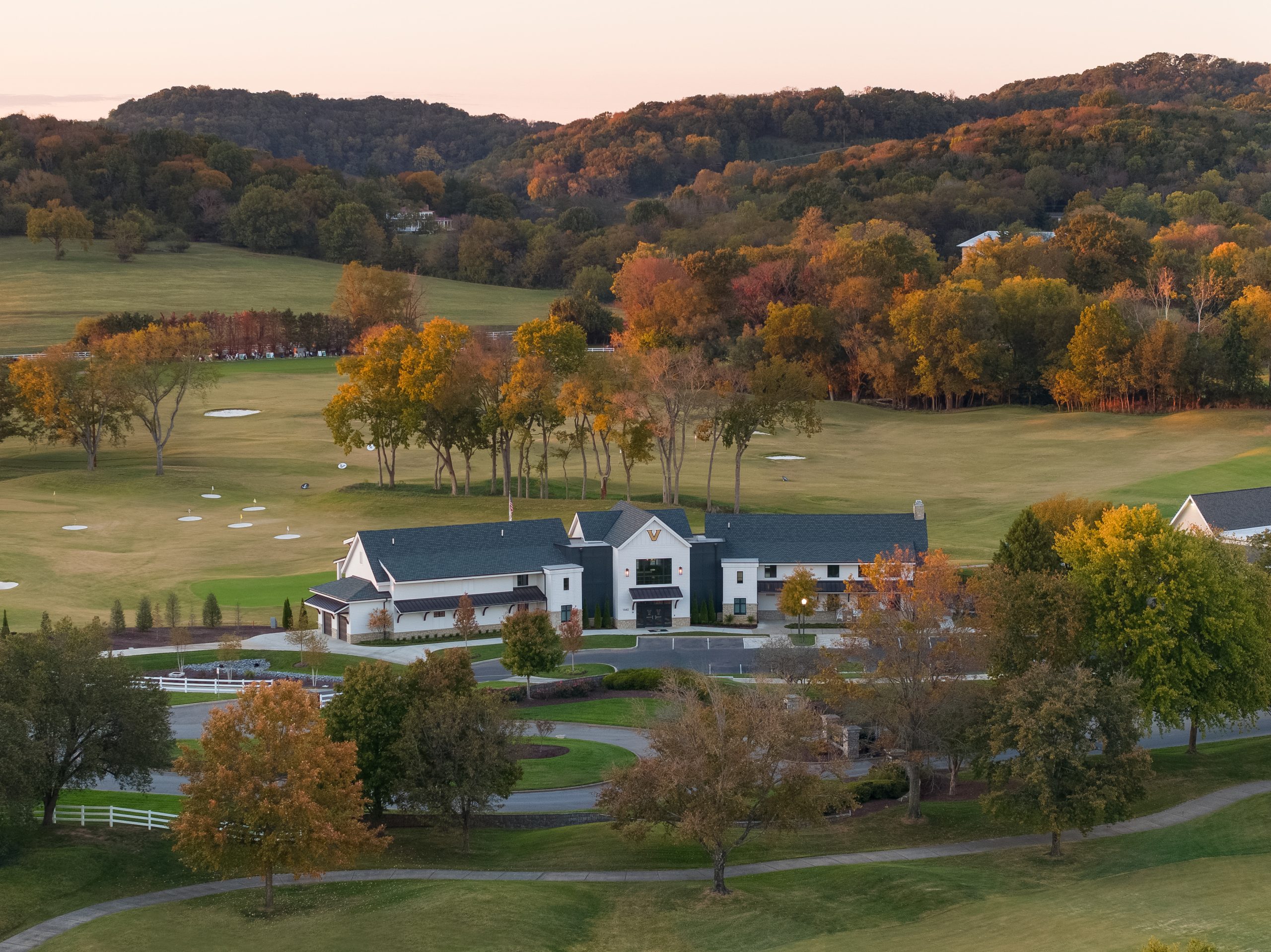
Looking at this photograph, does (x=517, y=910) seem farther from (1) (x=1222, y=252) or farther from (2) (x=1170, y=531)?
(1) (x=1222, y=252)

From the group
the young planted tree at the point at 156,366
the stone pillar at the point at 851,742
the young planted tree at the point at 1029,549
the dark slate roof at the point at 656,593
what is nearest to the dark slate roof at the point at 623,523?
the dark slate roof at the point at 656,593

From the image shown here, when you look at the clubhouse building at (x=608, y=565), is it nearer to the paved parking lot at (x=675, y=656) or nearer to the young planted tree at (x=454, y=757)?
the paved parking lot at (x=675, y=656)

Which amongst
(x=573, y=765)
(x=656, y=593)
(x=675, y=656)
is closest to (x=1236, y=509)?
(x=656, y=593)

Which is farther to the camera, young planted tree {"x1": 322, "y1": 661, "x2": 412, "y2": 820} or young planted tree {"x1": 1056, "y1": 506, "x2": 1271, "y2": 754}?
young planted tree {"x1": 1056, "y1": 506, "x2": 1271, "y2": 754}

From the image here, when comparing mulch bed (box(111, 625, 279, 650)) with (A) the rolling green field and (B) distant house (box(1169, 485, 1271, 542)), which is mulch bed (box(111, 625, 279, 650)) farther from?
(A) the rolling green field

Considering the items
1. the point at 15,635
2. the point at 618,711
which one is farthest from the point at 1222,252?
the point at 15,635

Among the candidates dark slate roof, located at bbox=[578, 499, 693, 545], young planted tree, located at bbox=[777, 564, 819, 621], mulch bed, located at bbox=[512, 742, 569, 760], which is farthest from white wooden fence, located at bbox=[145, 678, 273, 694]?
young planted tree, located at bbox=[777, 564, 819, 621]

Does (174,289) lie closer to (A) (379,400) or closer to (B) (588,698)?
→ (A) (379,400)
